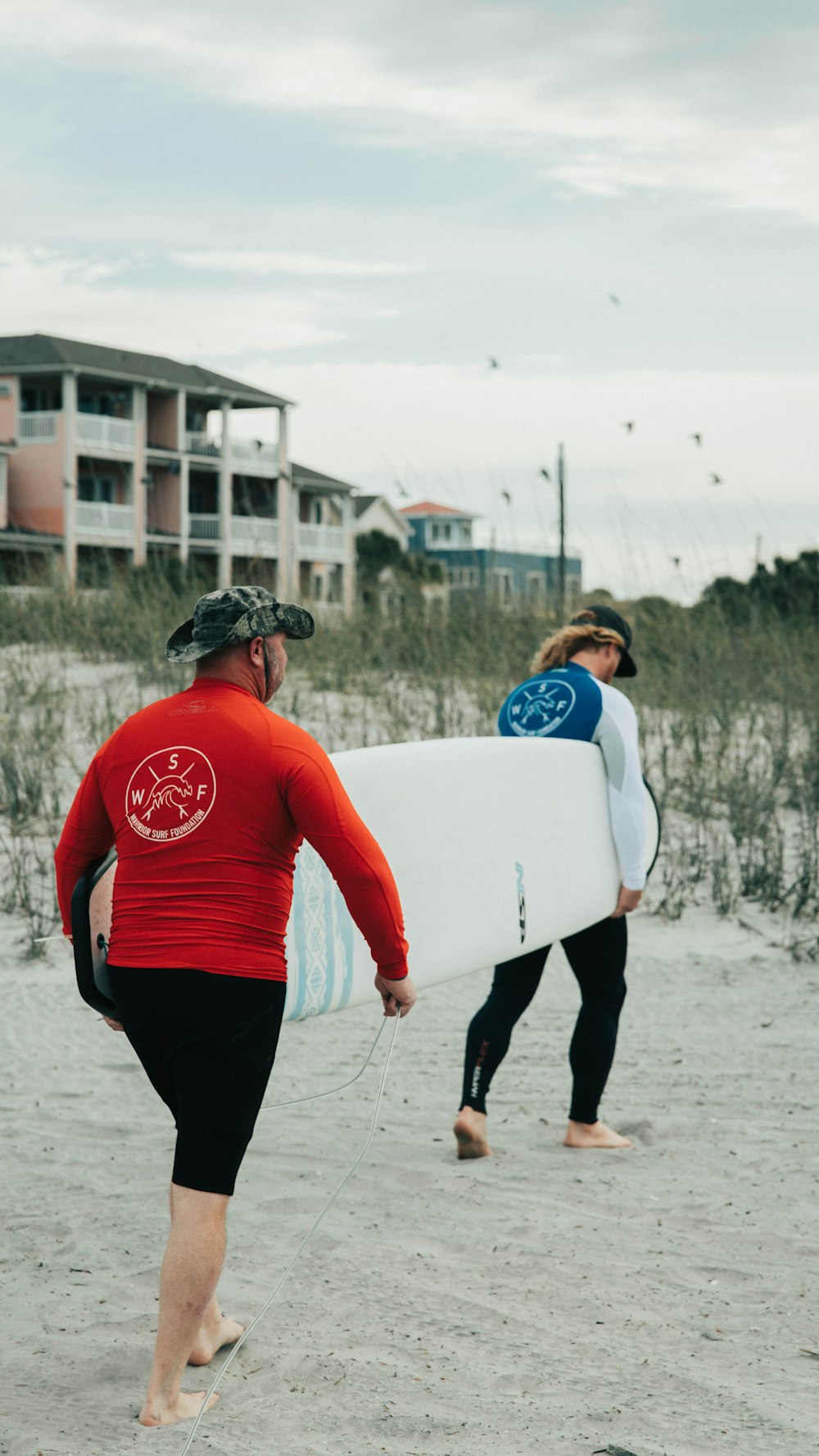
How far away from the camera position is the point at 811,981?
630 cm

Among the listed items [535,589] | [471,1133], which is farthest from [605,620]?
[535,589]

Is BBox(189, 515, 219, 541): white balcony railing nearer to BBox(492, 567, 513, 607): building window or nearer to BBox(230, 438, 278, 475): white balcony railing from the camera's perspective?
BBox(230, 438, 278, 475): white balcony railing

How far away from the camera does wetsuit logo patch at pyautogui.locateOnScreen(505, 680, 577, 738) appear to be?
157 inches

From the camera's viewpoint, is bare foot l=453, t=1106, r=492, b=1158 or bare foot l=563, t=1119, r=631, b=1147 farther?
bare foot l=563, t=1119, r=631, b=1147

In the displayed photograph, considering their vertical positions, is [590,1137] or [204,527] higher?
[204,527]

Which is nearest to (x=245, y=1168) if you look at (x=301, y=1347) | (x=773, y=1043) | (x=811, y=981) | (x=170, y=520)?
(x=301, y=1347)

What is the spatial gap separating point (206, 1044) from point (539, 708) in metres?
1.97

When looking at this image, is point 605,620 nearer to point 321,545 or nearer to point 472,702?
point 472,702

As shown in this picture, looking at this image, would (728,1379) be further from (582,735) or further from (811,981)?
(811,981)

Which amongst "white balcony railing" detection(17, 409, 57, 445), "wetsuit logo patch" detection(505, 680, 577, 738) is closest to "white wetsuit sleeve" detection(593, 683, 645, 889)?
"wetsuit logo patch" detection(505, 680, 577, 738)

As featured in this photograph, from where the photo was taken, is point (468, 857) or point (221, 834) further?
point (468, 857)

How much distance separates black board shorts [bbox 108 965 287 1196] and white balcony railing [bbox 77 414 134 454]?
99.7 feet

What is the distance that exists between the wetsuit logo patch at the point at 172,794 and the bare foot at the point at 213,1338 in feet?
3.62

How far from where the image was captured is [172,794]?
7.60ft
